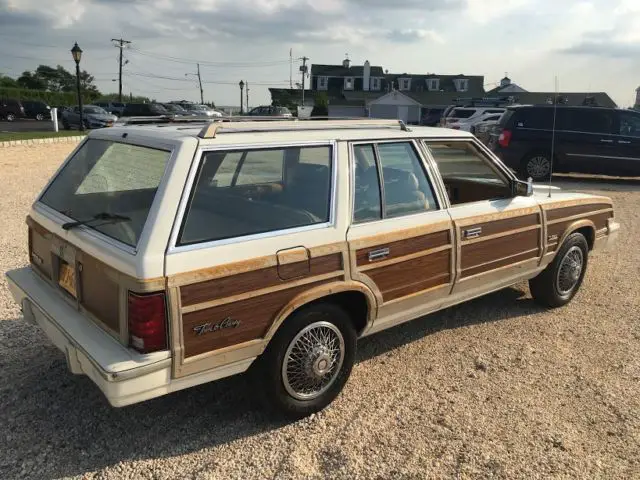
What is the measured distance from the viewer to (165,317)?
2.54 metres

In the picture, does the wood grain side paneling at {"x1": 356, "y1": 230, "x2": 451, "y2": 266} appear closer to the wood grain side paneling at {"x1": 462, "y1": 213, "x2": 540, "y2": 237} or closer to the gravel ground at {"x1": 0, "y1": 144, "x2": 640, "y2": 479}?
the wood grain side paneling at {"x1": 462, "y1": 213, "x2": 540, "y2": 237}

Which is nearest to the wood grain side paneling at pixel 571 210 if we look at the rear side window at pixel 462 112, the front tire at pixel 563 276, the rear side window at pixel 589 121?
the front tire at pixel 563 276

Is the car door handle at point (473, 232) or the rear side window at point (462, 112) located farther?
the rear side window at point (462, 112)

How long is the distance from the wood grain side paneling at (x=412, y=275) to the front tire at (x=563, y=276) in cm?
150

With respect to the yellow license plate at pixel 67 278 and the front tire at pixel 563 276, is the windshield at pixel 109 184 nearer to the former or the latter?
the yellow license plate at pixel 67 278

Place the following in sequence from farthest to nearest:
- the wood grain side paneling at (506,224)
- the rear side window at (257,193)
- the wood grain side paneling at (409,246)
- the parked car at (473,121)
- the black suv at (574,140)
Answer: the parked car at (473,121) < the black suv at (574,140) < the wood grain side paneling at (506,224) < the wood grain side paneling at (409,246) < the rear side window at (257,193)

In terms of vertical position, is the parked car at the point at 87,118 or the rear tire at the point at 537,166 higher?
the parked car at the point at 87,118

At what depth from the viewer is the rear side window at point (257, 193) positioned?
2.76m

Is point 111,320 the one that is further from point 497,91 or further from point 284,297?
point 497,91

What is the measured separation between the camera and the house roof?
6138cm

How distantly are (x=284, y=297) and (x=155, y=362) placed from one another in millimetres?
734

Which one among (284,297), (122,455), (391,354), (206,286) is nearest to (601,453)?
(391,354)

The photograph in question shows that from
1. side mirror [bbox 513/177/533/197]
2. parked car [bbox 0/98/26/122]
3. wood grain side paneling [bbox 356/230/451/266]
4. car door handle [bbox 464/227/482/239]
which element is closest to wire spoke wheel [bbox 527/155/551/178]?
side mirror [bbox 513/177/533/197]

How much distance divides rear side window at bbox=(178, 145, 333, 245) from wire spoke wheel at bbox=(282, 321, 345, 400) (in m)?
0.65
